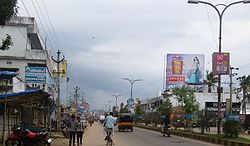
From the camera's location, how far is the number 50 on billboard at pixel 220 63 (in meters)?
30.9

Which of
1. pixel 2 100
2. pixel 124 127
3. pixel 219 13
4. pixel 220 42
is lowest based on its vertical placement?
pixel 124 127

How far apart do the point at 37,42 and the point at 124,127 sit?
15.9 metres

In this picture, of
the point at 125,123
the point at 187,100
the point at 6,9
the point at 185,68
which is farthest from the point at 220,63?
the point at 185,68

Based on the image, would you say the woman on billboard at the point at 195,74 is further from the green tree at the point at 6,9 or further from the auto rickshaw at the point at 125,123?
the green tree at the point at 6,9

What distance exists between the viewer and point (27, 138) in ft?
63.2

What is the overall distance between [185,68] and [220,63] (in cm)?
2593

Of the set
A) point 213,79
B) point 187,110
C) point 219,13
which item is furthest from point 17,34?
point 213,79

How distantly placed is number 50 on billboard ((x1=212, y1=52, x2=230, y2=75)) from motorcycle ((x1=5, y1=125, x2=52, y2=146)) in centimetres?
1483

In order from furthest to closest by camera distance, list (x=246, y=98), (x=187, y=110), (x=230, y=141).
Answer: (x=246, y=98) → (x=187, y=110) → (x=230, y=141)

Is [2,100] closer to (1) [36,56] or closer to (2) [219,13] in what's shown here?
(2) [219,13]

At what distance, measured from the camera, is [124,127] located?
53.2 meters

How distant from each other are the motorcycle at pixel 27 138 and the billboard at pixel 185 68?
3756cm

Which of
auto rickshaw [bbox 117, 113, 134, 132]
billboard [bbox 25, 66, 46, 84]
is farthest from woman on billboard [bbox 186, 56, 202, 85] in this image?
billboard [bbox 25, 66, 46, 84]

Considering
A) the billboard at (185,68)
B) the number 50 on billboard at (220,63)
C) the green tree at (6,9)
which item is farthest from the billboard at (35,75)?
the billboard at (185,68)
